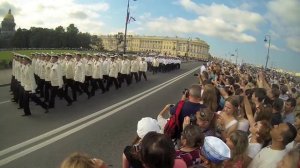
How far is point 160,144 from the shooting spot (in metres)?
3.37

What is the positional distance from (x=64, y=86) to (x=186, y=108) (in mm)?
11519

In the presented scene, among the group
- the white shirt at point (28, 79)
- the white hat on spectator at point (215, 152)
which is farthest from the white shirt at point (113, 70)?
the white hat on spectator at point (215, 152)

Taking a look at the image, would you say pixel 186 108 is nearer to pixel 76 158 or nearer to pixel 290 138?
pixel 290 138

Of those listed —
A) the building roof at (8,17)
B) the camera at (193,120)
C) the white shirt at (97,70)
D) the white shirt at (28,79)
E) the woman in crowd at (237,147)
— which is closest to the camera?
the woman in crowd at (237,147)

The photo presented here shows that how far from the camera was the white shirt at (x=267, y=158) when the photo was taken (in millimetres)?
4695

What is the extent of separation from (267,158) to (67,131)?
6.46 m

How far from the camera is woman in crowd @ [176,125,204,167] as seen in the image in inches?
165

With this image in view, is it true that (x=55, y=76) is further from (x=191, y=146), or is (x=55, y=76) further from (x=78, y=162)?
(x=78, y=162)

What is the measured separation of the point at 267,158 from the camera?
4.74m

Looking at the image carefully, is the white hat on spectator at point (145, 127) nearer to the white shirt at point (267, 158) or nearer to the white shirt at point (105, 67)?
the white shirt at point (267, 158)

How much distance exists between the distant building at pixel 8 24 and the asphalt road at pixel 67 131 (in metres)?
127

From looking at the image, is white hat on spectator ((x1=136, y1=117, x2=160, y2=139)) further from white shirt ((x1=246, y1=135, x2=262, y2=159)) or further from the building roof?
the building roof

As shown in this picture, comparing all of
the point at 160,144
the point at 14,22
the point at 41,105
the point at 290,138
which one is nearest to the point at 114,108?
the point at 41,105

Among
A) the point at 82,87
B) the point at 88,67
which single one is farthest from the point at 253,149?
the point at 88,67
